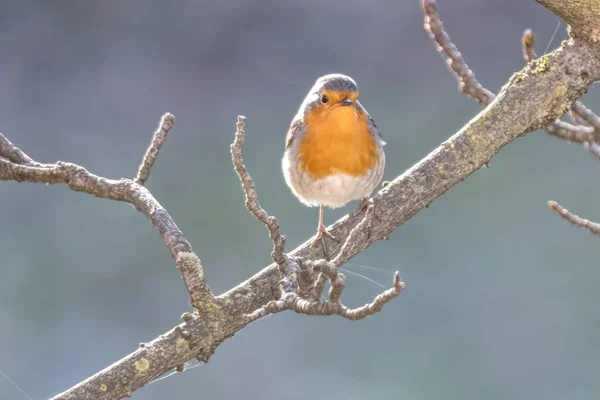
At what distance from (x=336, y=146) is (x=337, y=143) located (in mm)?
11

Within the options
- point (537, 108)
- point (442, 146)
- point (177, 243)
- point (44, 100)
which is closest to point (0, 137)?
point (177, 243)

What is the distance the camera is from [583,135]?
7.94ft

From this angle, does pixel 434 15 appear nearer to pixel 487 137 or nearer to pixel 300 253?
pixel 487 137

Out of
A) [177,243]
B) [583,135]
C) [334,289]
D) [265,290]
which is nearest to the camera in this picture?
[334,289]

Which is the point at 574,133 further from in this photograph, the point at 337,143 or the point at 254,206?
the point at 254,206

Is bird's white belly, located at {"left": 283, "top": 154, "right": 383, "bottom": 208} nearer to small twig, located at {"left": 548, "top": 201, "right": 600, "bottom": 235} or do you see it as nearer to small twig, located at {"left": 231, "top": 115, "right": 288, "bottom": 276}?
small twig, located at {"left": 548, "top": 201, "right": 600, "bottom": 235}

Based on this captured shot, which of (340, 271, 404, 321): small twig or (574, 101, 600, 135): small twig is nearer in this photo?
(340, 271, 404, 321): small twig

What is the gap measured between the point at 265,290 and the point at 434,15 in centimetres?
99

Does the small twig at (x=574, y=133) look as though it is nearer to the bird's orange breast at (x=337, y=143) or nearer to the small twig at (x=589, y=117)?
the small twig at (x=589, y=117)

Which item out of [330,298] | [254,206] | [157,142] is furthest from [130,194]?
[330,298]

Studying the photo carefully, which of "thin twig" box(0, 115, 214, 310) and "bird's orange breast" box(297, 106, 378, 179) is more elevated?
"bird's orange breast" box(297, 106, 378, 179)

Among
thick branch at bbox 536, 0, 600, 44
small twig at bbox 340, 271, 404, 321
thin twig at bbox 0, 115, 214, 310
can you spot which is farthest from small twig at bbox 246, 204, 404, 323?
thick branch at bbox 536, 0, 600, 44

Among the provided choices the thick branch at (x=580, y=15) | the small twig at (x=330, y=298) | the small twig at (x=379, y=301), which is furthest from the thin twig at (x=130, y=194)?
the thick branch at (x=580, y=15)

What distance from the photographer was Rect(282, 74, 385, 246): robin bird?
2906 mm
